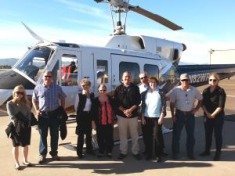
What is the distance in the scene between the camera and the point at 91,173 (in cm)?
578

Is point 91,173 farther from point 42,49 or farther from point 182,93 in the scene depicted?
point 42,49

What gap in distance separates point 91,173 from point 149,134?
149cm

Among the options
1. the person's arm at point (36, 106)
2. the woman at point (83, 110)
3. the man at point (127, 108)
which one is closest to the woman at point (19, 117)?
the person's arm at point (36, 106)

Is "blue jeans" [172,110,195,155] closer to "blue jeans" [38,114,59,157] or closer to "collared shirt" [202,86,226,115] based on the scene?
"collared shirt" [202,86,226,115]

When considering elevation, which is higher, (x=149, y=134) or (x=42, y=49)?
(x=42, y=49)

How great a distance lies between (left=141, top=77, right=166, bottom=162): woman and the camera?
6414 millimetres

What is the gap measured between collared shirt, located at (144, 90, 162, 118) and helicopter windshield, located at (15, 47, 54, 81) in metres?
2.62

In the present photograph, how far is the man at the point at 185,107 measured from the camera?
6523 mm

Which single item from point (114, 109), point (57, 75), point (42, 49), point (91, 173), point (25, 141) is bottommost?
point (91, 173)

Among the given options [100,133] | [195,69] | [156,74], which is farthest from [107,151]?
[195,69]

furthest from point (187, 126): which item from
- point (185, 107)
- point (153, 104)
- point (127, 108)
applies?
point (127, 108)

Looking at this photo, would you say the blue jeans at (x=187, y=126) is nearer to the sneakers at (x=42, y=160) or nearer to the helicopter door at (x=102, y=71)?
the helicopter door at (x=102, y=71)

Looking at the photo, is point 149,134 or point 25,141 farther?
point 149,134

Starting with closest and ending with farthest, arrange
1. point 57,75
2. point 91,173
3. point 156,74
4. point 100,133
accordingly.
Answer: point 91,173
point 100,133
point 57,75
point 156,74
